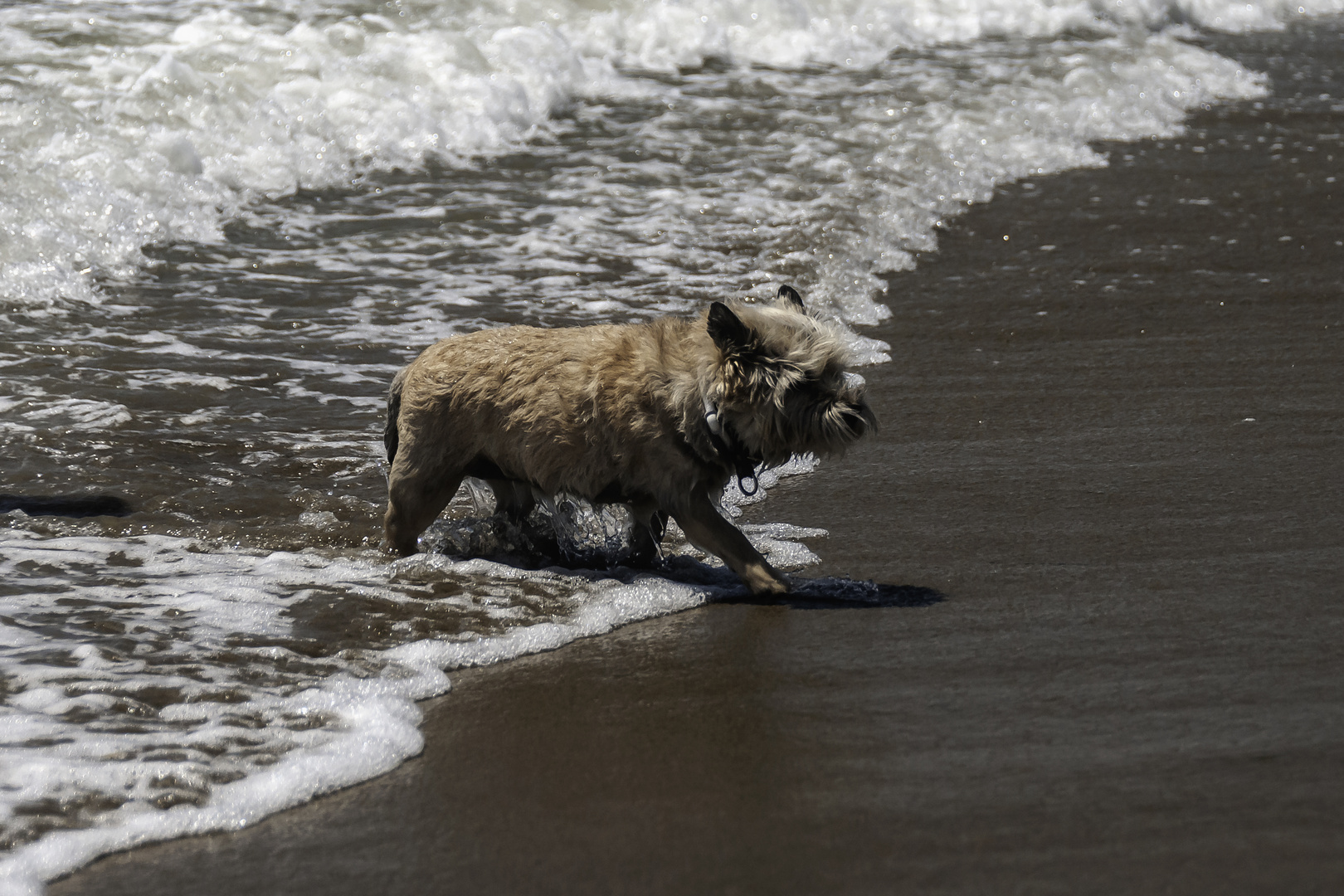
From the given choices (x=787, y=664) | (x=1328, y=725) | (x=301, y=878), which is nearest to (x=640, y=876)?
(x=301, y=878)

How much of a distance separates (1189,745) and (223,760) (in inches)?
107

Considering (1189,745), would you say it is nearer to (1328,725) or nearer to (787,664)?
(1328,725)

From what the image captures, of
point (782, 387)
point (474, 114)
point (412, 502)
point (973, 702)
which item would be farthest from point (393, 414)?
point (474, 114)

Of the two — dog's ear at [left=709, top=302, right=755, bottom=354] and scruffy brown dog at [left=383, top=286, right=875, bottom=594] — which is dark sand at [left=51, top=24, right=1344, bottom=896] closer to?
scruffy brown dog at [left=383, top=286, right=875, bottom=594]

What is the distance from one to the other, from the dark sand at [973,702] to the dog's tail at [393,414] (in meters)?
1.49

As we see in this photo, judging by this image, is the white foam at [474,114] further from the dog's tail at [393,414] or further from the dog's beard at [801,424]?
the dog's tail at [393,414]

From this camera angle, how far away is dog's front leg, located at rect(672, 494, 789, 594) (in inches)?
196

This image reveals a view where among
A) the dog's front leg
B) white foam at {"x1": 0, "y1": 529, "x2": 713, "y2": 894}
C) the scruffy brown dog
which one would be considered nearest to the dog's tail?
the scruffy brown dog

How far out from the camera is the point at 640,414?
16.6 ft

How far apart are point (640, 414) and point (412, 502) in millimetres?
1056

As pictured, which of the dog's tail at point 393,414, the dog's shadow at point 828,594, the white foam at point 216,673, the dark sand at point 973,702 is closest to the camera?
the dark sand at point 973,702

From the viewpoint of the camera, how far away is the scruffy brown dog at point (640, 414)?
5000 millimetres

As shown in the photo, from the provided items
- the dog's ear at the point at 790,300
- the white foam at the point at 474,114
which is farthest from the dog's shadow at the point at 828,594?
the white foam at the point at 474,114

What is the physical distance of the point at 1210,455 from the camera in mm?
6137
